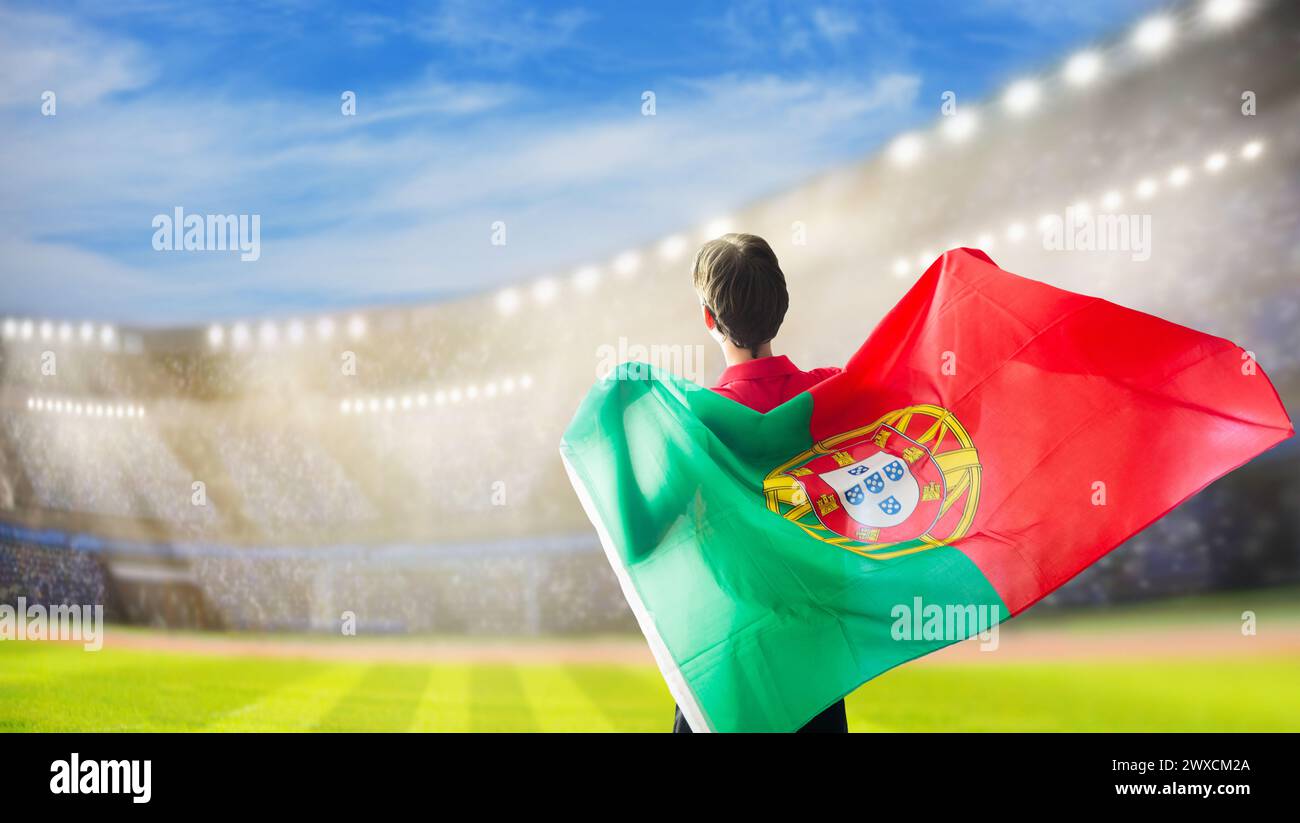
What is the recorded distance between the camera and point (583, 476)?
7.68 feet

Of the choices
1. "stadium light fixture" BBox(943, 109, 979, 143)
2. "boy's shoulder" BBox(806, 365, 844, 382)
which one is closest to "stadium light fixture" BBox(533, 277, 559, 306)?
"stadium light fixture" BBox(943, 109, 979, 143)

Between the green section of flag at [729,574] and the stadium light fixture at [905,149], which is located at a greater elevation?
the stadium light fixture at [905,149]

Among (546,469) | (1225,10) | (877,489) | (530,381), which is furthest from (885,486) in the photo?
(530,381)

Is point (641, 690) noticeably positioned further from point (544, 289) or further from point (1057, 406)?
point (1057, 406)

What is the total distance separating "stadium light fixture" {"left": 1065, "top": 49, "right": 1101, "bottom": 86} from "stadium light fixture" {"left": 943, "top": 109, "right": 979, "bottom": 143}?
28.3 inches

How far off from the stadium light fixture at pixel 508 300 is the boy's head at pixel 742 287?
6.76m

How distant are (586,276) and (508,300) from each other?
2.76ft

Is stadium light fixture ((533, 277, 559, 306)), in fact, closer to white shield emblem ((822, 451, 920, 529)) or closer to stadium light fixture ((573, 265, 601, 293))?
stadium light fixture ((573, 265, 601, 293))

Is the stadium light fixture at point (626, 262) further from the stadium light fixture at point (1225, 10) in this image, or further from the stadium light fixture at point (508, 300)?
the stadium light fixture at point (1225, 10)

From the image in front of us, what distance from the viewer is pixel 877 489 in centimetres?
250

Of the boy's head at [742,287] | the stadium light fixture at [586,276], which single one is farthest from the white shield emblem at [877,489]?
the stadium light fixture at [586,276]

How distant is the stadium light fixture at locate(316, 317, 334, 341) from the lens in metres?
8.68

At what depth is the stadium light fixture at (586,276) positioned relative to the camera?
28.2 feet
